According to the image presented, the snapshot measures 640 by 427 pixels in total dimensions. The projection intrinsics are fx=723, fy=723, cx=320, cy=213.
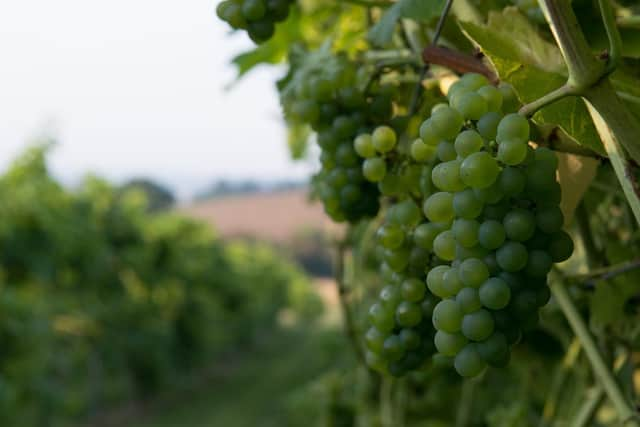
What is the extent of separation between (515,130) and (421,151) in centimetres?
12

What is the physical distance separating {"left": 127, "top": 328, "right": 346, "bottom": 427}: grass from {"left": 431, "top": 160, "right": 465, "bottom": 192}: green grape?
8078 mm

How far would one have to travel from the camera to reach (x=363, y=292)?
4.88 feet

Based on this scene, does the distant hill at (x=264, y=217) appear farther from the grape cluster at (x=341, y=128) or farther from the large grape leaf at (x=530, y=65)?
the large grape leaf at (x=530, y=65)

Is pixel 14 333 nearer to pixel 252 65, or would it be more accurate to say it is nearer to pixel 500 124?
pixel 252 65

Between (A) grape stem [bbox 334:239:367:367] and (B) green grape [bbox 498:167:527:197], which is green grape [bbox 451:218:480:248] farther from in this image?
(A) grape stem [bbox 334:239:367:367]

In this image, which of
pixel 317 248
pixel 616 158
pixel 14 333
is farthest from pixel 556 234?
pixel 317 248

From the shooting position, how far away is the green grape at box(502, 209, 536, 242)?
36cm

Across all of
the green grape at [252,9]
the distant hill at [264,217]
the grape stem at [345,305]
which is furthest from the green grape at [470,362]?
the distant hill at [264,217]

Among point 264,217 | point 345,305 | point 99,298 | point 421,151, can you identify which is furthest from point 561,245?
point 264,217

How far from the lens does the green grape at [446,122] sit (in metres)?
0.39

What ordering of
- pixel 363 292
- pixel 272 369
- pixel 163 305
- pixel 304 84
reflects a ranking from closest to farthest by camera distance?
pixel 304 84 → pixel 363 292 → pixel 163 305 → pixel 272 369

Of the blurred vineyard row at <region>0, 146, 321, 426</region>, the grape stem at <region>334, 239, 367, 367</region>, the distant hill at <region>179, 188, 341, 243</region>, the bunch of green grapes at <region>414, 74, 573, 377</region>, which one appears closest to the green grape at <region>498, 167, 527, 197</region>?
the bunch of green grapes at <region>414, 74, 573, 377</region>

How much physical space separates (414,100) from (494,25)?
130 millimetres

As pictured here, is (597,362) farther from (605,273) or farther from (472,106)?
(472,106)
